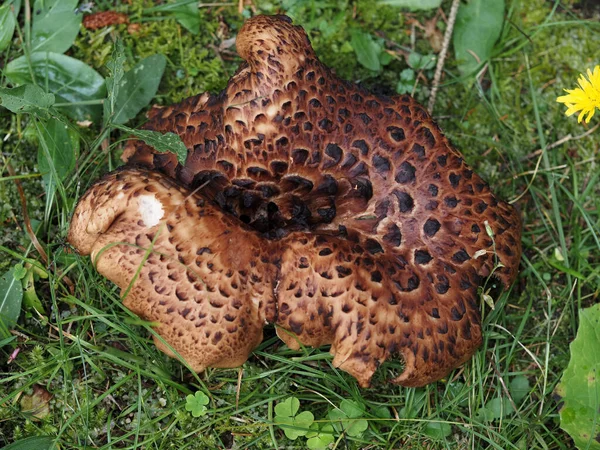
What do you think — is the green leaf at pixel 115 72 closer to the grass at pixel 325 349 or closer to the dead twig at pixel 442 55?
the grass at pixel 325 349

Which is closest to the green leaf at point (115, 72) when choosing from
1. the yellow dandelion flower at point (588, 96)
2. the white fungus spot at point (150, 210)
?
the white fungus spot at point (150, 210)

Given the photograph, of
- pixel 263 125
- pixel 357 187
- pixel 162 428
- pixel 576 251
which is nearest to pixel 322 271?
pixel 357 187

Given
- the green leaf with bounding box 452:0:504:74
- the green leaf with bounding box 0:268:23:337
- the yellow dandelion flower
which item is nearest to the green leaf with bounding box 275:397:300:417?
the green leaf with bounding box 0:268:23:337

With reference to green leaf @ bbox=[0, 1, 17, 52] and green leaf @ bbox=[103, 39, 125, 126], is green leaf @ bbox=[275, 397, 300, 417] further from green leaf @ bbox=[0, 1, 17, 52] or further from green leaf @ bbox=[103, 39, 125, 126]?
green leaf @ bbox=[0, 1, 17, 52]

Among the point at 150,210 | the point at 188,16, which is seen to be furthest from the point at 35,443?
the point at 188,16

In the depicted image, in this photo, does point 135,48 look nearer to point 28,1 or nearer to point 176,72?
point 176,72

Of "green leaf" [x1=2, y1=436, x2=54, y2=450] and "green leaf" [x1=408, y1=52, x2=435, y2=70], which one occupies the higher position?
"green leaf" [x1=408, y1=52, x2=435, y2=70]

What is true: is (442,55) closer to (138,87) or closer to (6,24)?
(138,87)
